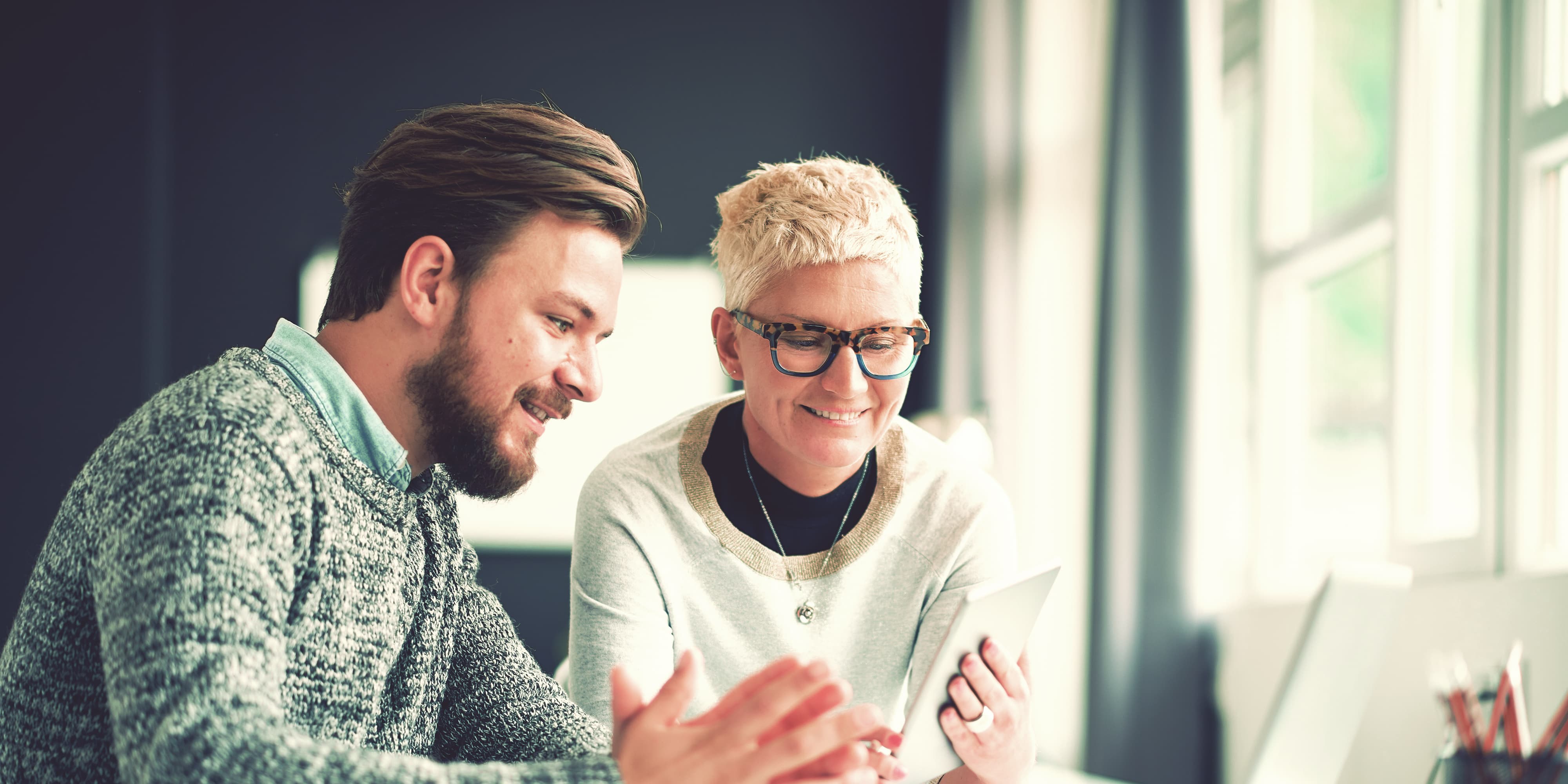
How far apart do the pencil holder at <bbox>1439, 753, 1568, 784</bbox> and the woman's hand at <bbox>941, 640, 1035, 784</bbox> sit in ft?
1.63

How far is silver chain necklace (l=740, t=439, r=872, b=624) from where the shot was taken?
166 cm

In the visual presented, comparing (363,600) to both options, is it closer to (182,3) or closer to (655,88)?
(655,88)

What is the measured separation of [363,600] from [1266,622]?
2.22m

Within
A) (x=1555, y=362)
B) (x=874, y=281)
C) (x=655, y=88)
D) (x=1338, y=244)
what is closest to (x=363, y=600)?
(x=874, y=281)

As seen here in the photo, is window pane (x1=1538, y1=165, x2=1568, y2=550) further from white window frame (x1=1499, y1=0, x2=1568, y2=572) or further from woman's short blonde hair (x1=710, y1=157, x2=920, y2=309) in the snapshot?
woman's short blonde hair (x1=710, y1=157, x2=920, y2=309)

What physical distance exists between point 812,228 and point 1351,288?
1793 mm

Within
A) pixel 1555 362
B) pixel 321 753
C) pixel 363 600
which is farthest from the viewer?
pixel 1555 362

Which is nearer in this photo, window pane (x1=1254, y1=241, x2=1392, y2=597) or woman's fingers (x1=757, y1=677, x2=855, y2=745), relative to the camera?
woman's fingers (x1=757, y1=677, x2=855, y2=745)

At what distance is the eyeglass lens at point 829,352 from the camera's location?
61.3 inches

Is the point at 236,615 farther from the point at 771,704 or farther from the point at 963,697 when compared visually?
the point at 963,697

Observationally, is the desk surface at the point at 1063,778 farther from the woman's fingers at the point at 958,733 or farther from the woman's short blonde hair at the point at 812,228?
the woman's short blonde hair at the point at 812,228

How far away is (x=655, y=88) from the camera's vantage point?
501 cm

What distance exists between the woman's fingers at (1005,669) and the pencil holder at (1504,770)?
0.49 m

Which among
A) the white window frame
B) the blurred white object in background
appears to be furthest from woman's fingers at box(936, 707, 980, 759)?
the blurred white object in background
